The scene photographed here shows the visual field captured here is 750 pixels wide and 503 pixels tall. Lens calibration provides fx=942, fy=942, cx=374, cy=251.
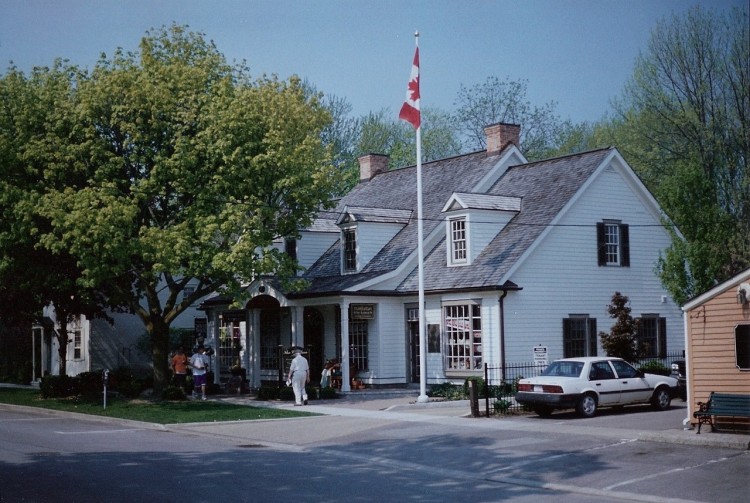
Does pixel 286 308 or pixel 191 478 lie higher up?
pixel 286 308

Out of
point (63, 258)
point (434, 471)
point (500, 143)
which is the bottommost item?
point (434, 471)

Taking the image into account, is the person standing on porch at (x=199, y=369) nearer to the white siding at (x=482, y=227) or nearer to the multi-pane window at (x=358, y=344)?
the multi-pane window at (x=358, y=344)

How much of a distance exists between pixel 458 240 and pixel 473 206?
54.2 inches

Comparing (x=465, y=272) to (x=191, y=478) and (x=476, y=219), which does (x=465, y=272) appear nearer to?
(x=476, y=219)

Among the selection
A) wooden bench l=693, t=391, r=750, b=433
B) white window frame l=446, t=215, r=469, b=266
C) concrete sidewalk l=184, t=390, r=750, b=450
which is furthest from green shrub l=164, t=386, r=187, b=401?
wooden bench l=693, t=391, r=750, b=433

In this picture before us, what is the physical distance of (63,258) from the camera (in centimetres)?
3078

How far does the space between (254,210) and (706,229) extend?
14271 mm

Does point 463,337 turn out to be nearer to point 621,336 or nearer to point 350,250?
point 621,336

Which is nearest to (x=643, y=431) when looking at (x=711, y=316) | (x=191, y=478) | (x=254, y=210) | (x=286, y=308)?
(x=711, y=316)

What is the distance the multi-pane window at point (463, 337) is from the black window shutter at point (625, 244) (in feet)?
21.2

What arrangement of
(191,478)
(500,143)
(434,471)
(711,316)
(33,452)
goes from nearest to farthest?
(191,478) → (434,471) → (33,452) → (711,316) → (500,143)

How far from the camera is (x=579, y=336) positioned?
106 ft

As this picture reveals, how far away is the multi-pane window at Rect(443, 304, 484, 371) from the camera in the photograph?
30.8 metres

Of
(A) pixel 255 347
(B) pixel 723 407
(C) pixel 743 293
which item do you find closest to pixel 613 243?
(A) pixel 255 347
